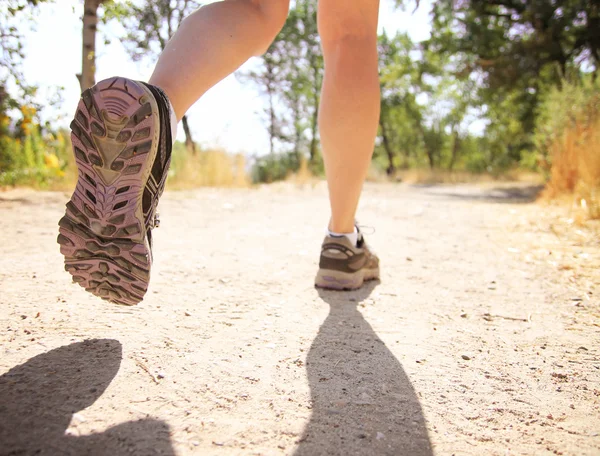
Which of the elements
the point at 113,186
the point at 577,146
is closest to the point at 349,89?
the point at 113,186

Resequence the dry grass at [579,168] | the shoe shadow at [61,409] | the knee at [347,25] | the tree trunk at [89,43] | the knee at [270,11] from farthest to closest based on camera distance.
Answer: the tree trunk at [89,43] → the dry grass at [579,168] → the knee at [347,25] → the knee at [270,11] → the shoe shadow at [61,409]

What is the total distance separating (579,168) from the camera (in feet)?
11.7

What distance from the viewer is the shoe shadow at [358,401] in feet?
2.19

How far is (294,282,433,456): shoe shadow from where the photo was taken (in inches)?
26.2

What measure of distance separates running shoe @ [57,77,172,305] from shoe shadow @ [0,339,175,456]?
0.16m

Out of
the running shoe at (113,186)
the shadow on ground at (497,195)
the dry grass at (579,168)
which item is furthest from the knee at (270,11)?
the shadow on ground at (497,195)

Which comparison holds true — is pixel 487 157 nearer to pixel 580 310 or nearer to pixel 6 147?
pixel 6 147

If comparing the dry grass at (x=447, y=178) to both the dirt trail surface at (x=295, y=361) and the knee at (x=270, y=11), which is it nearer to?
the dirt trail surface at (x=295, y=361)

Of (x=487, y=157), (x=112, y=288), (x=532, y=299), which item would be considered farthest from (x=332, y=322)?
(x=487, y=157)

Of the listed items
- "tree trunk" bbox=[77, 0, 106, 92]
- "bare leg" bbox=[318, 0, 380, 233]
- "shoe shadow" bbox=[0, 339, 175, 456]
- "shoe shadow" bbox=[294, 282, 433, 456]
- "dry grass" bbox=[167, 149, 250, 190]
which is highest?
"tree trunk" bbox=[77, 0, 106, 92]

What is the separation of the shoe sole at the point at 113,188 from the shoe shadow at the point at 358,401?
0.40 metres

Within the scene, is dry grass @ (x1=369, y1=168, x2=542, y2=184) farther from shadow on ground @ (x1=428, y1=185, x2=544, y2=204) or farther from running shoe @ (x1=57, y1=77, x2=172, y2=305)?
running shoe @ (x1=57, y1=77, x2=172, y2=305)

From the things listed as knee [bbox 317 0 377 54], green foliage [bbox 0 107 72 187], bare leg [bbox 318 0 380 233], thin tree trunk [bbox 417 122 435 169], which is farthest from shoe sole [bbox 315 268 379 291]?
thin tree trunk [bbox 417 122 435 169]

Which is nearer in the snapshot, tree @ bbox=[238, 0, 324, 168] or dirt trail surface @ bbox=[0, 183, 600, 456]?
dirt trail surface @ bbox=[0, 183, 600, 456]
